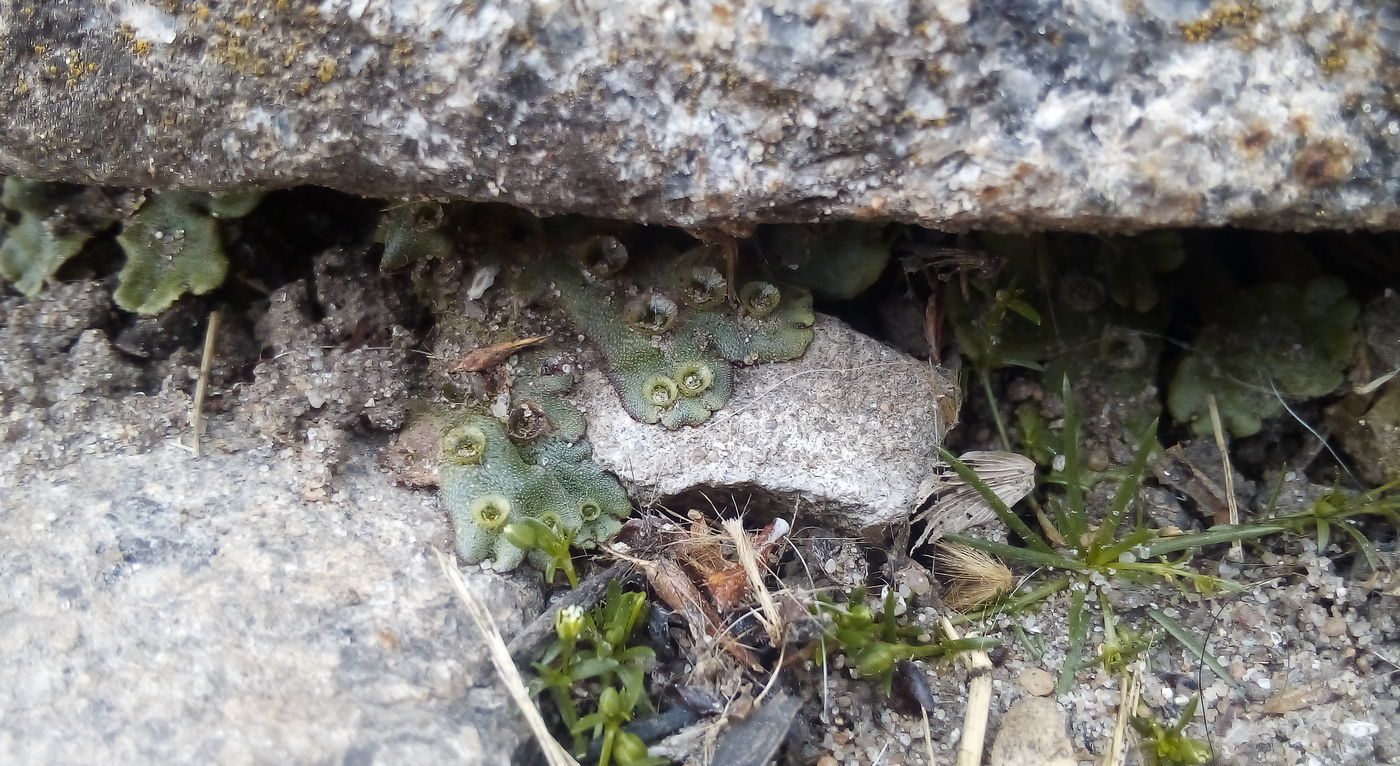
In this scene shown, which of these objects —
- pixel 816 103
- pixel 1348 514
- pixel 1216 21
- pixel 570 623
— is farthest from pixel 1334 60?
pixel 570 623

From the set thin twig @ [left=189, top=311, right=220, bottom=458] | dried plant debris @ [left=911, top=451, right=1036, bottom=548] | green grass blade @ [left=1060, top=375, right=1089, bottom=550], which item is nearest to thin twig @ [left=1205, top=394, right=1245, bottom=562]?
green grass blade @ [left=1060, top=375, right=1089, bottom=550]

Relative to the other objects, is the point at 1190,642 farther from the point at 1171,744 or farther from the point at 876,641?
the point at 876,641

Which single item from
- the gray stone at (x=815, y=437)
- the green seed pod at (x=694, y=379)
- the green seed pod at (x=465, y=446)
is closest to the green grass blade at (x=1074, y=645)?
the gray stone at (x=815, y=437)

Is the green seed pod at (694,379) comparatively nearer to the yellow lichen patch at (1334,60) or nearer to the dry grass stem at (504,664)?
the dry grass stem at (504,664)

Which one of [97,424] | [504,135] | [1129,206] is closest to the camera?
[1129,206]

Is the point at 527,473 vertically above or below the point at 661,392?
below

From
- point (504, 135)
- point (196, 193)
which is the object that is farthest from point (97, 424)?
point (504, 135)

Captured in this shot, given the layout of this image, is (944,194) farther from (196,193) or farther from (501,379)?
(196,193)
